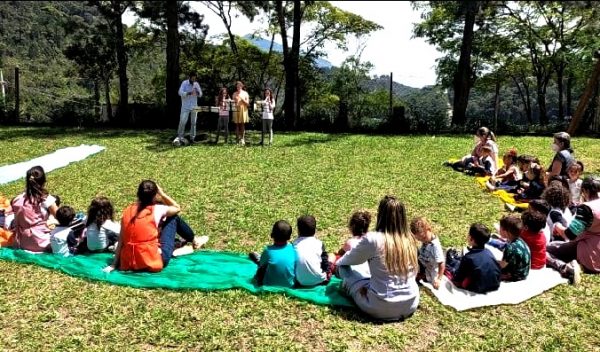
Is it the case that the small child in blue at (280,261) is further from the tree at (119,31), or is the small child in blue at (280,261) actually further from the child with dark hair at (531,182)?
the tree at (119,31)

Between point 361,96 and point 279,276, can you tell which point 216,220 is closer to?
point 279,276

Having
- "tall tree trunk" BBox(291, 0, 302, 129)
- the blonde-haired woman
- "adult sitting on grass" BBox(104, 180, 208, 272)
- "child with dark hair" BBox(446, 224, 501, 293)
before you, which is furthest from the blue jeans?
"tall tree trunk" BBox(291, 0, 302, 129)

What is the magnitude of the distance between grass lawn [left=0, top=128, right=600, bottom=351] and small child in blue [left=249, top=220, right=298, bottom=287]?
0.87 ft

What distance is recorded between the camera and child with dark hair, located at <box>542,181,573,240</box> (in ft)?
20.5

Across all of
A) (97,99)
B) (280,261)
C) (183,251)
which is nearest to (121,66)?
(97,99)

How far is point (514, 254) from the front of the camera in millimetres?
5160

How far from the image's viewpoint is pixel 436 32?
76.7 feet

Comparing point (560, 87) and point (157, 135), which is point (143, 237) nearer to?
point (157, 135)

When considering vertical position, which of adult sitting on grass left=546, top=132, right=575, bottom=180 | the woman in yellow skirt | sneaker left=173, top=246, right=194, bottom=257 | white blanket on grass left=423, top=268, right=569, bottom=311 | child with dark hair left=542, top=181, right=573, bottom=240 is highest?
the woman in yellow skirt

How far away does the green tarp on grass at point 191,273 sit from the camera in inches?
195

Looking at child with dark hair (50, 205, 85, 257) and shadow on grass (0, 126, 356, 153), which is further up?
shadow on grass (0, 126, 356, 153)

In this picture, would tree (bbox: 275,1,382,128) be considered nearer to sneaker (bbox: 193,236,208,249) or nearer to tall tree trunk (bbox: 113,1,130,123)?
tall tree trunk (bbox: 113,1,130,123)

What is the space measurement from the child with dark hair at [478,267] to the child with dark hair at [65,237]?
14.1 ft

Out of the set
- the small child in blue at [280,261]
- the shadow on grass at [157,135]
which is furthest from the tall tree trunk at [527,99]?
the small child in blue at [280,261]
